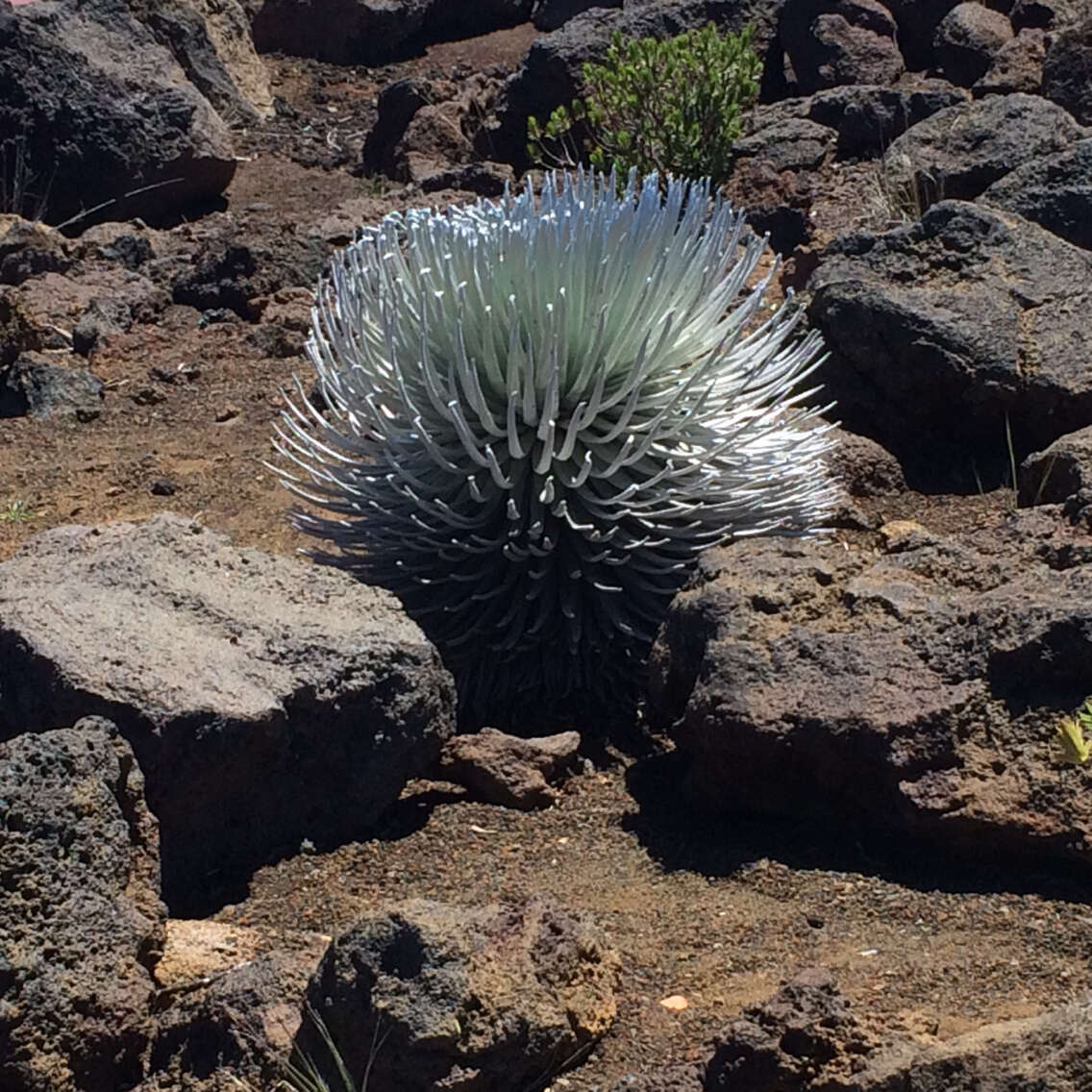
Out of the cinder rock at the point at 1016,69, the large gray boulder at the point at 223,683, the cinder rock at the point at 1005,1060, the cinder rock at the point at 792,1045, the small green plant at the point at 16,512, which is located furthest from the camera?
the cinder rock at the point at 1016,69

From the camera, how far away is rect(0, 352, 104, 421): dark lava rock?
536 cm

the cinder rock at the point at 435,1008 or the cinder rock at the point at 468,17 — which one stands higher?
the cinder rock at the point at 468,17

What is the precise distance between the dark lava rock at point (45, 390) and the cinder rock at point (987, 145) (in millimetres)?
2665

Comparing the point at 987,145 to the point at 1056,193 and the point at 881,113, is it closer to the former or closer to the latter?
the point at 1056,193

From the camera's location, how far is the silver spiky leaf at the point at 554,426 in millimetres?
3367

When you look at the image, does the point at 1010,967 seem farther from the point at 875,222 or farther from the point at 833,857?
the point at 875,222

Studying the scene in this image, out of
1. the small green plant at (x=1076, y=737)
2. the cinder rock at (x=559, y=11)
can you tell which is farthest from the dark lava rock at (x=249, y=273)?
the small green plant at (x=1076, y=737)

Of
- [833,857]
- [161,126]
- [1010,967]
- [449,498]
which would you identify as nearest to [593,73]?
[161,126]

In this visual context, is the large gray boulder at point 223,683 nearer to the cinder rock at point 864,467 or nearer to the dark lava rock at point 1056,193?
the cinder rock at point 864,467

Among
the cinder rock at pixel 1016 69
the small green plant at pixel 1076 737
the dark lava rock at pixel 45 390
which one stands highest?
the cinder rock at pixel 1016 69

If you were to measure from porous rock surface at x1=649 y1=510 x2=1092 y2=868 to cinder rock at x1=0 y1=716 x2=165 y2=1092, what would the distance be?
93 cm

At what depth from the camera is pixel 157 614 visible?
9.64 feet

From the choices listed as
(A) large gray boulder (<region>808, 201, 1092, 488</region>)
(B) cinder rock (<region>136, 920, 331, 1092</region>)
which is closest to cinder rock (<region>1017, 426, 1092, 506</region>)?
(A) large gray boulder (<region>808, 201, 1092, 488</region>)

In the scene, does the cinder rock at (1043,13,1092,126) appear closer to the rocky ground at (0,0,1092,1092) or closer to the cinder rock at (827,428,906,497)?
the rocky ground at (0,0,1092,1092)
